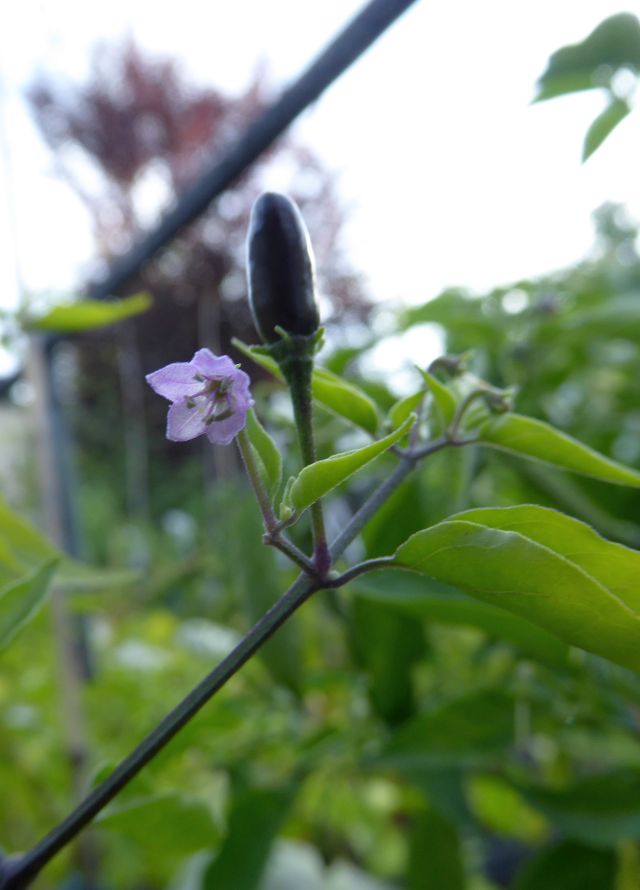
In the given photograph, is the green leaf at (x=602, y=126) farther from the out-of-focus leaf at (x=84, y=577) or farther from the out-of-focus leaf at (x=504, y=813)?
the out-of-focus leaf at (x=504, y=813)

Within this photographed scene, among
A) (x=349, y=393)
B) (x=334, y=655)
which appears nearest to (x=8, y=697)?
(x=334, y=655)

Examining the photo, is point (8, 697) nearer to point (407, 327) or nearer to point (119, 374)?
point (407, 327)

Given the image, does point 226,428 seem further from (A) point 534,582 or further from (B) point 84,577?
(B) point 84,577

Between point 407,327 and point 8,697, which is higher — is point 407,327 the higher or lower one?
the higher one

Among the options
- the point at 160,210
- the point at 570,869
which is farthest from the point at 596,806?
the point at 160,210

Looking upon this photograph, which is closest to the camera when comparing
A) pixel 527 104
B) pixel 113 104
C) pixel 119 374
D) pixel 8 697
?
pixel 527 104
